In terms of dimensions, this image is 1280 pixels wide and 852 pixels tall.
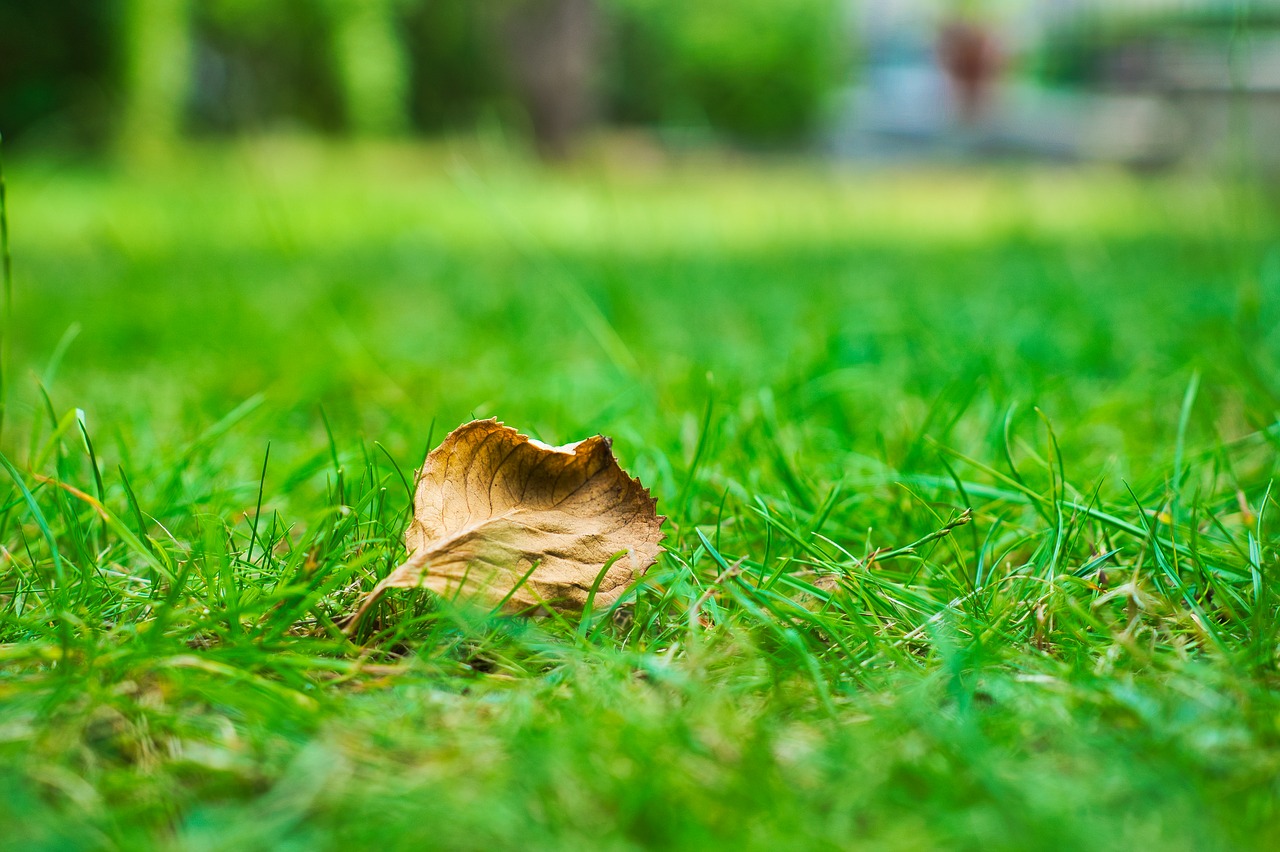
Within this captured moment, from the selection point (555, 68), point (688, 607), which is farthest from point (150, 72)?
point (688, 607)

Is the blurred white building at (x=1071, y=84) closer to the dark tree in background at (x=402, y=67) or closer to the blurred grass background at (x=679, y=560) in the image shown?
the dark tree in background at (x=402, y=67)

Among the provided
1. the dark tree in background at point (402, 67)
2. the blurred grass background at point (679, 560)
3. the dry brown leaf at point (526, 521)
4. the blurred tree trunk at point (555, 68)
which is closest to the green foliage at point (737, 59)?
the dark tree in background at point (402, 67)

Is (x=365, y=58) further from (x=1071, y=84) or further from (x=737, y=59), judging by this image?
(x=737, y=59)

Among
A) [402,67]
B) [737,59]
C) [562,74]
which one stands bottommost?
[562,74]

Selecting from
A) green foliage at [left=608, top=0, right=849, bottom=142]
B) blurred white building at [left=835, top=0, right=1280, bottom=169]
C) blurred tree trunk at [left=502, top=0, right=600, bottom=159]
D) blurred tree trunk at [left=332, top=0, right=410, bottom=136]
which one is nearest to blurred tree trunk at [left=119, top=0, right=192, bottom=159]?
blurred tree trunk at [left=332, top=0, right=410, bottom=136]

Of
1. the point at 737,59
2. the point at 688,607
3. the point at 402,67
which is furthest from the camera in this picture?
the point at 737,59

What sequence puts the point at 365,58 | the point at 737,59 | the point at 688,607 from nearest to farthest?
the point at 688,607
the point at 365,58
the point at 737,59

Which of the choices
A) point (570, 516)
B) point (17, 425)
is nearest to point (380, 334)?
point (17, 425)
